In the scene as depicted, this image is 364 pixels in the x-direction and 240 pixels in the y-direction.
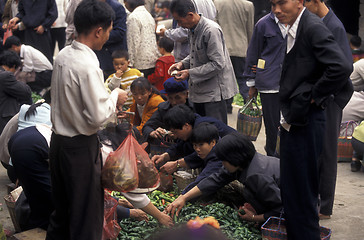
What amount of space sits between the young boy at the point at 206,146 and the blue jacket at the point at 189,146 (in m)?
0.24

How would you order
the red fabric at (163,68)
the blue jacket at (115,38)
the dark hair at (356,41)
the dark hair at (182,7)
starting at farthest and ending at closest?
the dark hair at (356,41) → the blue jacket at (115,38) → the red fabric at (163,68) → the dark hair at (182,7)

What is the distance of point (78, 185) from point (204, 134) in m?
1.76

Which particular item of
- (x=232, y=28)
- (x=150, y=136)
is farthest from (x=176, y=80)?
(x=232, y=28)

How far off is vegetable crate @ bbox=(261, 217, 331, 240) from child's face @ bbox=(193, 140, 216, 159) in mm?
1014

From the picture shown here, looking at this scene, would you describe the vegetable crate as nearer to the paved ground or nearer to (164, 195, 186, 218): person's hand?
the paved ground

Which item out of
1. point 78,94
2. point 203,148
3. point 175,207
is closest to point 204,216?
point 175,207

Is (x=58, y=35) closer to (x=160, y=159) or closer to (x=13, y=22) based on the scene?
(x=13, y=22)

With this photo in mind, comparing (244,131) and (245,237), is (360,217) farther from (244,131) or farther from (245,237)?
(244,131)

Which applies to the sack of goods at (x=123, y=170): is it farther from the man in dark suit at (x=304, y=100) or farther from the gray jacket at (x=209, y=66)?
the gray jacket at (x=209, y=66)

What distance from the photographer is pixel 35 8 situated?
33.5ft

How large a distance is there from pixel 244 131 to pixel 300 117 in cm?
260

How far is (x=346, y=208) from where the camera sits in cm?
525

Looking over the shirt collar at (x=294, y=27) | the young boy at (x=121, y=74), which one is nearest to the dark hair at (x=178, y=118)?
the shirt collar at (x=294, y=27)

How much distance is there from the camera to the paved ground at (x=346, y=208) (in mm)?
4727
